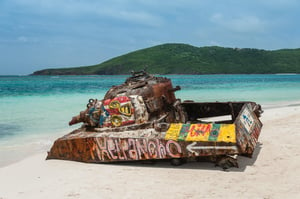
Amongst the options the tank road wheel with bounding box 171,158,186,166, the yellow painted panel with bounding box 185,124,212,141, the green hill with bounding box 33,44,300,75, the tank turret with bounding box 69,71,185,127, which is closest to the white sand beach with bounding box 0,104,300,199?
the tank road wheel with bounding box 171,158,186,166

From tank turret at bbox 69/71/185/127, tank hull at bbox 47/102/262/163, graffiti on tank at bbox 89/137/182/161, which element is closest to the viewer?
tank hull at bbox 47/102/262/163

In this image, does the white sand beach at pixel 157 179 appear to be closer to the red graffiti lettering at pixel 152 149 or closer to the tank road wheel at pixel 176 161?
the tank road wheel at pixel 176 161

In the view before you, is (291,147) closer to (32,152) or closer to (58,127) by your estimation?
(32,152)

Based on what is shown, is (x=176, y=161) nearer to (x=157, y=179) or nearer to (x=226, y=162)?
(x=157, y=179)

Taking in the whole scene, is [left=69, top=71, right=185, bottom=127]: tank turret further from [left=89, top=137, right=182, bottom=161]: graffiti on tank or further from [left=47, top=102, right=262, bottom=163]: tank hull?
[left=89, top=137, right=182, bottom=161]: graffiti on tank

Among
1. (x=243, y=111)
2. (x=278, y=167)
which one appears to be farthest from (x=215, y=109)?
(x=278, y=167)

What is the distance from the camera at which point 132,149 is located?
23.6 feet

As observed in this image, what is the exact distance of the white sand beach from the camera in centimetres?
551

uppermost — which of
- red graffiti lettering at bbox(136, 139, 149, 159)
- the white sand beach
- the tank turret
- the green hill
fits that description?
the green hill

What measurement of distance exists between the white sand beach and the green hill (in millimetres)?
122078

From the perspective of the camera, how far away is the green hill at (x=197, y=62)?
140000 millimetres

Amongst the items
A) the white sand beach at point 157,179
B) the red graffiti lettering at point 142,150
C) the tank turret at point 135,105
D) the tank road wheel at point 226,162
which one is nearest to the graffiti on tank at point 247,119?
the white sand beach at point 157,179

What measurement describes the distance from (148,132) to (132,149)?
51 cm

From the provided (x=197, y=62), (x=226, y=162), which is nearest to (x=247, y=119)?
(x=226, y=162)
